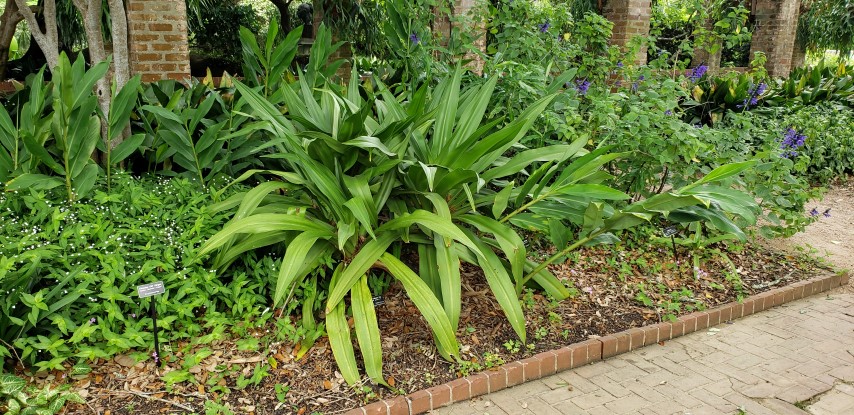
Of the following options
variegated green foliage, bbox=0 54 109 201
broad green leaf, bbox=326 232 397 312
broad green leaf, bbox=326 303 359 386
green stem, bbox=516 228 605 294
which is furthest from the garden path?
variegated green foliage, bbox=0 54 109 201

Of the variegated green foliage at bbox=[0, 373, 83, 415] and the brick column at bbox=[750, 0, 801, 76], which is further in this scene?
the brick column at bbox=[750, 0, 801, 76]

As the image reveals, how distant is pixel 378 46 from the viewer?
11125 millimetres

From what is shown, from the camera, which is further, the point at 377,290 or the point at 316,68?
the point at 316,68

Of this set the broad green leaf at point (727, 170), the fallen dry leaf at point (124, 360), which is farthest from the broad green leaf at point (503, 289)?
the fallen dry leaf at point (124, 360)

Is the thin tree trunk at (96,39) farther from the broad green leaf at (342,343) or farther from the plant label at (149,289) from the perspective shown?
the broad green leaf at (342,343)

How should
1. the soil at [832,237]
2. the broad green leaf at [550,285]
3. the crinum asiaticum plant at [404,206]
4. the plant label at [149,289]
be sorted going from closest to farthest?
1. the plant label at [149,289]
2. the crinum asiaticum plant at [404,206]
3. the broad green leaf at [550,285]
4. the soil at [832,237]

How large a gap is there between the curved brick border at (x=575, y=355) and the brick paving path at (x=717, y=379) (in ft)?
0.13

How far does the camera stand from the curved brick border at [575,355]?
263cm

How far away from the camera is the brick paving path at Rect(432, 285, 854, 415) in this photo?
108 inches

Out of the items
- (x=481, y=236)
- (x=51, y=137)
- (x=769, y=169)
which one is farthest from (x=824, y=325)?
(x=51, y=137)

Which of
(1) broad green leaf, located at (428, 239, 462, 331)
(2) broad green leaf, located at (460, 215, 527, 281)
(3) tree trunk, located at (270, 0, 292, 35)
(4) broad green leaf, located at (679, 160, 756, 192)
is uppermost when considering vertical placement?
(3) tree trunk, located at (270, 0, 292, 35)

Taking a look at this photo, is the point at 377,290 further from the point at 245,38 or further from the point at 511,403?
the point at 245,38

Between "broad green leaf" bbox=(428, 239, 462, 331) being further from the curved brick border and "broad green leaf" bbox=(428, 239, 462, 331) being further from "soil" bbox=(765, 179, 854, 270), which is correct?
"soil" bbox=(765, 179, 854, 270)

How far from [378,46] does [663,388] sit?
921 cm
